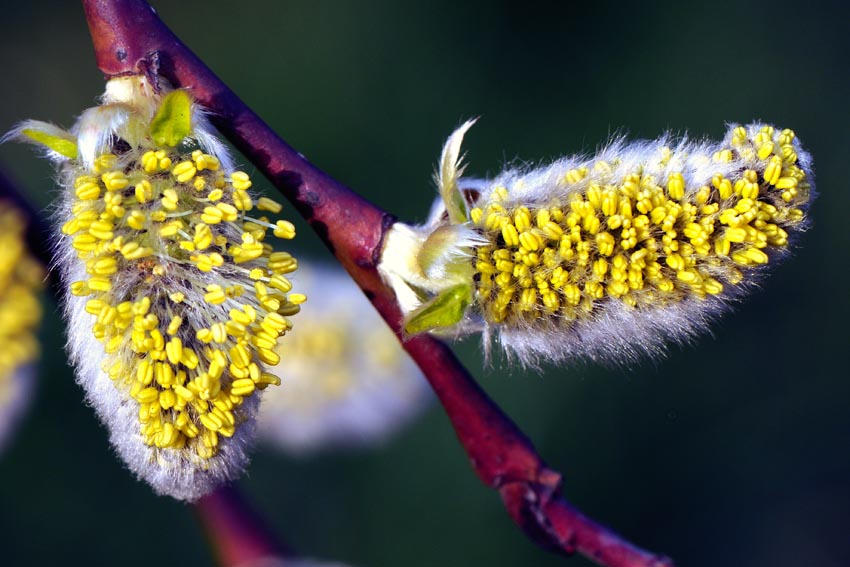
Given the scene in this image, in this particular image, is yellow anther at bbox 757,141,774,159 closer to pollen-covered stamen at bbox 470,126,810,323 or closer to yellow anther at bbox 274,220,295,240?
pollen-covered stamen at bbox 470,126,810,323

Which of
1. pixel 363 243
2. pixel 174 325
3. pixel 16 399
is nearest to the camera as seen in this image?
pixel 174 325

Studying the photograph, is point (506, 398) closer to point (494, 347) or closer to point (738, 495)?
point (738, 495)

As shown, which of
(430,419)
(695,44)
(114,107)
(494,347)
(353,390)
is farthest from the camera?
(695,44)

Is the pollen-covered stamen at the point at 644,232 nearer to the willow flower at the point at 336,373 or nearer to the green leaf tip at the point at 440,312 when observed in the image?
the green leaf tip at the point at 440,312

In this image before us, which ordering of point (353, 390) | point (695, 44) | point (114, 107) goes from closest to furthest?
point (114, 107)
point (353, 390)
point (695, 44)

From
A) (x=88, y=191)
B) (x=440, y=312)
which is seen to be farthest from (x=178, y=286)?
(x=440, y=312)

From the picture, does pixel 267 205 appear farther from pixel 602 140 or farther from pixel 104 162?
pixel 602 140

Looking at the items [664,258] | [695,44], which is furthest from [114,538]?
[695,44]

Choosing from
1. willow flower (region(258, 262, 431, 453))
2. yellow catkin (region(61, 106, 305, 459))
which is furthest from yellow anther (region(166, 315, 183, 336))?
willow flower (region(258, 262, 431, 453))

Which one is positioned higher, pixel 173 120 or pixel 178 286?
pixel 173 120
